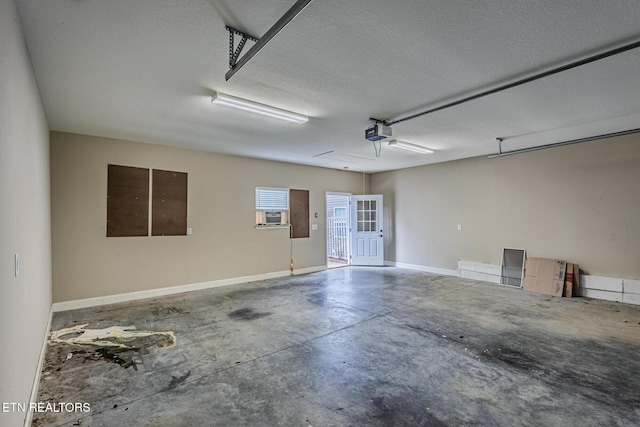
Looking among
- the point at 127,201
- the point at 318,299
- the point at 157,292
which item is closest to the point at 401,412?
the point at 318,299

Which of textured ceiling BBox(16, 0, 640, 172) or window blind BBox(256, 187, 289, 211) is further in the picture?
window blind BBox(256, 187, 289, 211)

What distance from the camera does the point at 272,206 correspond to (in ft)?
23.1

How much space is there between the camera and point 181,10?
77.7 inches

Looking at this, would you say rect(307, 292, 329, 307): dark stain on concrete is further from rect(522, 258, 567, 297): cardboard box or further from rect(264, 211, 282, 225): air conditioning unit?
rect(522, 258, 567, 297): cardboard box

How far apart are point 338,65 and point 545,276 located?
18.3 feet

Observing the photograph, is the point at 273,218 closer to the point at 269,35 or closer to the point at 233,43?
the point at 233,43

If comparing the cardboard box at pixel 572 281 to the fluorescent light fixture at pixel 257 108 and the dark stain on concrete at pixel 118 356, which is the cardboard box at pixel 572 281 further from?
the dark stain on concrete at pixel 118 356

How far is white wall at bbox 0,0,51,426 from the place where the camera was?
155 cm

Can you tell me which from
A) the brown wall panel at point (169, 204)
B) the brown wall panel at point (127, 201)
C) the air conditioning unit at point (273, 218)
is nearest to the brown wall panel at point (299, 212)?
the air conditioning unit at point (273, 218)

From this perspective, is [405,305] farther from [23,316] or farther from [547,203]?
[23,316]

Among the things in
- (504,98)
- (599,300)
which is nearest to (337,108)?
(504,98)

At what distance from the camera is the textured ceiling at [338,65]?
6.58 feet

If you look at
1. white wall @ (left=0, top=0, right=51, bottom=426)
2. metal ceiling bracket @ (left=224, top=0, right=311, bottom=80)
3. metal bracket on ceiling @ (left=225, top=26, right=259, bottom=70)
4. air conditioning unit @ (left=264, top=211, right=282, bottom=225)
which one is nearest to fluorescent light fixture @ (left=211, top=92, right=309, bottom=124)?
metal ceiling bracket @ (left=224, top=0, right=311, bottom=80)

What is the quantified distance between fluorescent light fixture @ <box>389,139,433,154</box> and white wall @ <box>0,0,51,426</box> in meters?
4.59
